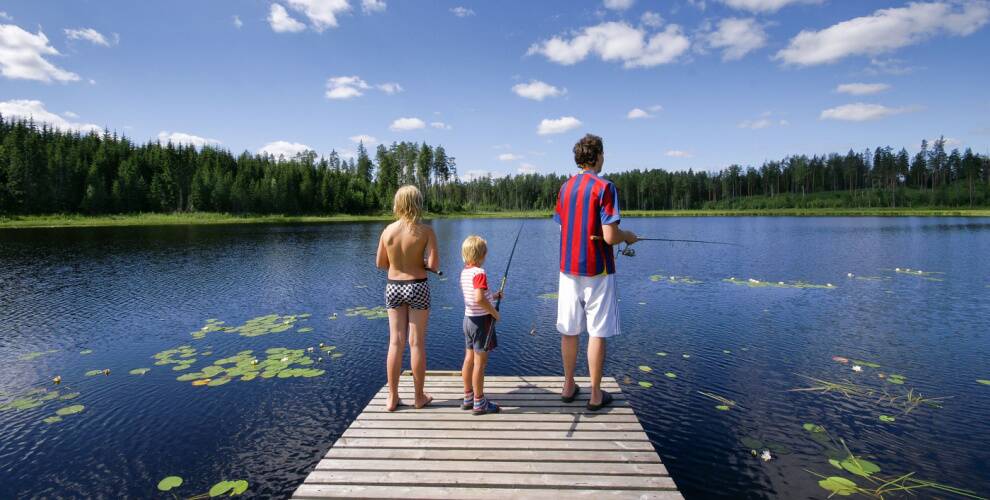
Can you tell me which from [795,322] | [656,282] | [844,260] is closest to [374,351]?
[795,322]

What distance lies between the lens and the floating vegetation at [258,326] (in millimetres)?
13234

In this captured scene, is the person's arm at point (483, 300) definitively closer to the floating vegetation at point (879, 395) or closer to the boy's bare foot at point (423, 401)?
the boy's bare foot at point (423, 401)

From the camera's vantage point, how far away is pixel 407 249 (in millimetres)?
5551

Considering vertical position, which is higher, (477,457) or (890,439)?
(477,457)

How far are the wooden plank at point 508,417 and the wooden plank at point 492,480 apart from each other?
115 centimetres

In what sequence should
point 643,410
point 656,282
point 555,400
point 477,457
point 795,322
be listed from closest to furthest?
point 477,457 → point 555,400 → point 643,410 → point 795,322 → point 656,282

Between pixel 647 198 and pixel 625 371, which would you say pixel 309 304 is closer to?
pixel 625 371

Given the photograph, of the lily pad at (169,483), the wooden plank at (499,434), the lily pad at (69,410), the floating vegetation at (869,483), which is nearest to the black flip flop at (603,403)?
the wooden plank at (499,434)

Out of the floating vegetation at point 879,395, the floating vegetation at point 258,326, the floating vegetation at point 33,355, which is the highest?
the floating vegetation at point 33,355

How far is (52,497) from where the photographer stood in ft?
19.1

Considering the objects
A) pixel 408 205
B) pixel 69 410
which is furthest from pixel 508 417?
pixel 69 410

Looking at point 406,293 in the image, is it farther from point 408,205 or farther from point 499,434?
point 499,434

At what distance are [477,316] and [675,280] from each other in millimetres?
18112

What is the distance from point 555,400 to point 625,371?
169 inches
